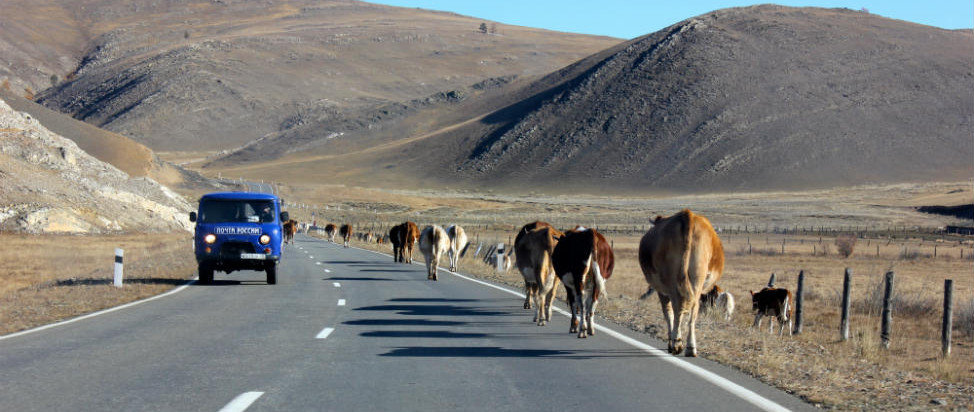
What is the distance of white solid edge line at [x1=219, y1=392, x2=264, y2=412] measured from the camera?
8.11 m

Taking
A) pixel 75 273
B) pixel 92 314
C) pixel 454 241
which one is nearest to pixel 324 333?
pixel 92 314

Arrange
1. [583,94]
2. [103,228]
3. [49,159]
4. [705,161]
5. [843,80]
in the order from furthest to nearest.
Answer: [583,94]
[843,80]
[705,161]
[49,159]
[103,228]

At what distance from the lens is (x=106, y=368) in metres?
10.2

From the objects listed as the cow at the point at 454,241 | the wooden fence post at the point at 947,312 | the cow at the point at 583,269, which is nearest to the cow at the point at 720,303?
the wooden fence post at the point at 947,312

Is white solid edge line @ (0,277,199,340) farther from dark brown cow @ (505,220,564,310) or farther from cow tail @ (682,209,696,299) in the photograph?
cow tail @ (682,209,696,299)

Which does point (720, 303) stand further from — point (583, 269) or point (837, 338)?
point (583, 269)

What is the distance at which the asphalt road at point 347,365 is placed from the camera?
858 cm

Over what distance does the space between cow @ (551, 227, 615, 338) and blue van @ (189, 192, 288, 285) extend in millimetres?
10898

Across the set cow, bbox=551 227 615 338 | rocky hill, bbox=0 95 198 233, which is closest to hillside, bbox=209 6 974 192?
rocky hill, bbox=0 95 198 233

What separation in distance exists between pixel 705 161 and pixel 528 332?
117 metres

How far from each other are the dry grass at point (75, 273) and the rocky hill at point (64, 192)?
2.89 m

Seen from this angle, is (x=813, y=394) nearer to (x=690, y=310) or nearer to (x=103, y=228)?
(x=690, y=310)

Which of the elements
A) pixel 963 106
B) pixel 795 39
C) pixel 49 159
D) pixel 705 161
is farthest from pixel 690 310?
pixel 795 39

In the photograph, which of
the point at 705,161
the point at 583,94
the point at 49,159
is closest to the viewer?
the point at 49,159
